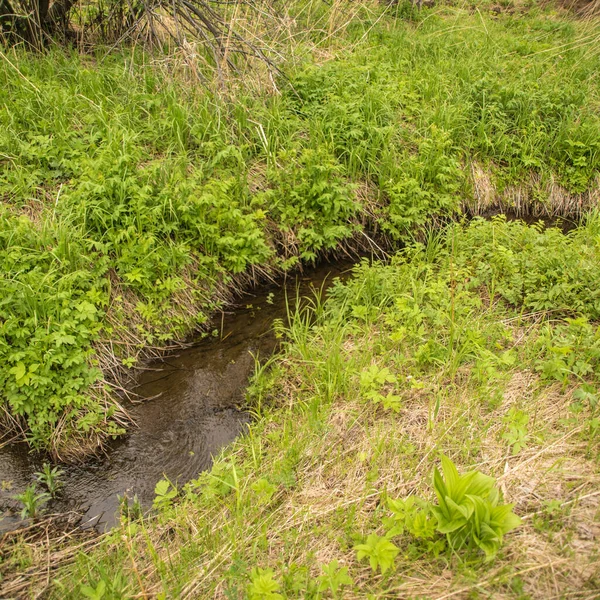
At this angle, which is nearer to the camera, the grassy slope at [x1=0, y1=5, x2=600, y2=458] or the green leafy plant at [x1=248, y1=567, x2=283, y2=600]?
the green leafy plant at [x1=248, y1=567, x2=283, y2=600]

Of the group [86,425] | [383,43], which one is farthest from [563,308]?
[383,43]

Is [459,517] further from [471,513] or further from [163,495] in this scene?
[163,495]

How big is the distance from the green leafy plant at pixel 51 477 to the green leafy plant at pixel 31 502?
68 millimetres

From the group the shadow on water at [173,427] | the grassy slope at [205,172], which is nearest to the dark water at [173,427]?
the shadow on water at [173,427]

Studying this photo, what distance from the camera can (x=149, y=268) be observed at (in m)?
4.26

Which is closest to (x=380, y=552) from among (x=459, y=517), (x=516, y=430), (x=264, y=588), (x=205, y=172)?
(x=459, y=517)

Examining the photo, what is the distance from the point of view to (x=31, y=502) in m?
2.99

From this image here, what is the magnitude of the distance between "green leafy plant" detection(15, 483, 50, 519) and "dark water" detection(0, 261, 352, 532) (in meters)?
0.06

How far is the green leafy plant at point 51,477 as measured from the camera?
316 centimetres

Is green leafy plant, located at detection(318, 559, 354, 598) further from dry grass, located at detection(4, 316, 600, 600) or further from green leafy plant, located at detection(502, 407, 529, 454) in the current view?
green leafy plant, located at detection(502, 407, 529, 454)

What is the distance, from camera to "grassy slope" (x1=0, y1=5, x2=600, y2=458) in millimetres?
3701

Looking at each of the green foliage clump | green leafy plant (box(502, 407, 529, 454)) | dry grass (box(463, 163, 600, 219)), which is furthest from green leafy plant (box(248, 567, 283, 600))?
dry grass (box(463, 163, 600, 219))

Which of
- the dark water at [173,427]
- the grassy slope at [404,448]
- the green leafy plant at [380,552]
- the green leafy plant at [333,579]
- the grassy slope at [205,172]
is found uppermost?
the grassy slope at [205,172]

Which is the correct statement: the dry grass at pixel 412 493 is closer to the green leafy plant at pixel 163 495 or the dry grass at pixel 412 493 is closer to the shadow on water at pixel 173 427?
the green leafy plant at pixel 163 495
